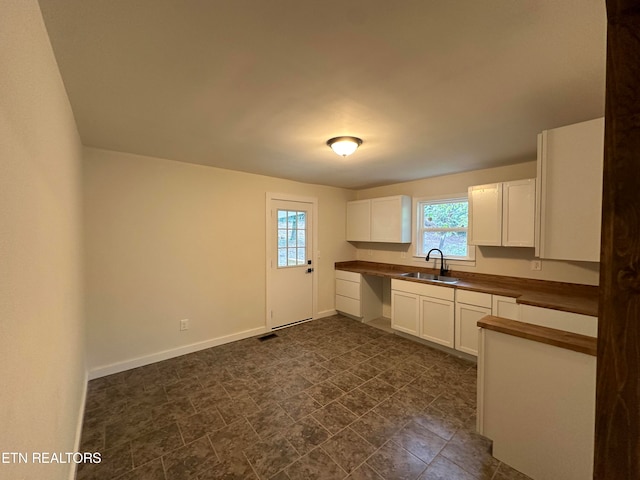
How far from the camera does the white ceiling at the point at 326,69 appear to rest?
3.31ft

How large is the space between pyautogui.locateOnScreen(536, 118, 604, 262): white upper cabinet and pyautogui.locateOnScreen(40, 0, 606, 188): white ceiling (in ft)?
0.93

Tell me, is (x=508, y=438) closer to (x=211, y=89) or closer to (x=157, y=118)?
(x=211, y=89)

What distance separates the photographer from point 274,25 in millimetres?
1065

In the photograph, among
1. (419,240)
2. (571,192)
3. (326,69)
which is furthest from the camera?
(419,240)

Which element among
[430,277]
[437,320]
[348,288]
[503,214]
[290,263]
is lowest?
[437,320]

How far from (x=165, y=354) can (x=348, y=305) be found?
2.72 m

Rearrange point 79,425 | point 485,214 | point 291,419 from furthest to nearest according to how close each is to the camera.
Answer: point 485,214, point 291,419, point 79,425

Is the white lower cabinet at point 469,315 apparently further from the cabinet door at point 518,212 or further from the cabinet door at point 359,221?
the cabinet door at point 359,221

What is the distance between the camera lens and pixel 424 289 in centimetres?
335

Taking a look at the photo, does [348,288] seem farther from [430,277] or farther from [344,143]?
[344,143]

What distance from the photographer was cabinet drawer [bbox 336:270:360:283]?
4305mm

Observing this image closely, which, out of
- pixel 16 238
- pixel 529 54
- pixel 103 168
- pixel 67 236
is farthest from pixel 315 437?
pixel 103 168

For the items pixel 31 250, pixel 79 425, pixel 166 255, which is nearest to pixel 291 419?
pixel 79 425

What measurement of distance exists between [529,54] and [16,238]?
2152mm
